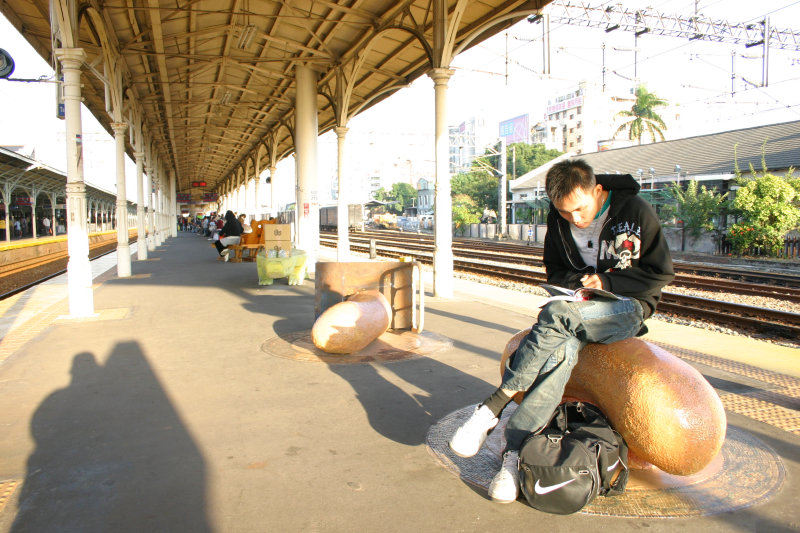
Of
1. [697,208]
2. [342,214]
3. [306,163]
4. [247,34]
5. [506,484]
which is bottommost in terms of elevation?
[506,484]

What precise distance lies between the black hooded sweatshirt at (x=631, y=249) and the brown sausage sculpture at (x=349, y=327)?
3.30m

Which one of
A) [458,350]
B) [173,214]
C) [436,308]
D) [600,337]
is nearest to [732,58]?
[436,308]

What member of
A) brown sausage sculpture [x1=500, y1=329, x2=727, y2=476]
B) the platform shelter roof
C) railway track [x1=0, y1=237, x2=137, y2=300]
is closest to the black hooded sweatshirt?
brown sausage sculpture [x1=500, y1=329, x2=727, y2=476]

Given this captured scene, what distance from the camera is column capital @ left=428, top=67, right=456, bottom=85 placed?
11062 millimetres

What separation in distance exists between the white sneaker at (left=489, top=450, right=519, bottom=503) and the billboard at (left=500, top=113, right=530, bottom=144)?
116023 millimetres

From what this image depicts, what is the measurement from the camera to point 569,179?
3.28 meters

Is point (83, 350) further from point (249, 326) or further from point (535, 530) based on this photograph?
point (535, 530)

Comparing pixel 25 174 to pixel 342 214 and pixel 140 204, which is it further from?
pixel 342 214

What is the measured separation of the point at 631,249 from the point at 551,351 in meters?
0.81

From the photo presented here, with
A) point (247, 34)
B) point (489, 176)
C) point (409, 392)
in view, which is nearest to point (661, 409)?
point (409, 392)

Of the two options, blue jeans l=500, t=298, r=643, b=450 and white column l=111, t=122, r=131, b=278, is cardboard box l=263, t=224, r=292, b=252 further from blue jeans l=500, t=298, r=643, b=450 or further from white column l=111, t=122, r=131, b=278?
blue jeans l=500, t=298, r=643, b=450

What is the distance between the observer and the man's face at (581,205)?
10.8 ft

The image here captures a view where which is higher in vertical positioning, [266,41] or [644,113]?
[644,113]

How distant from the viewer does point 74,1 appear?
9.02 metres
